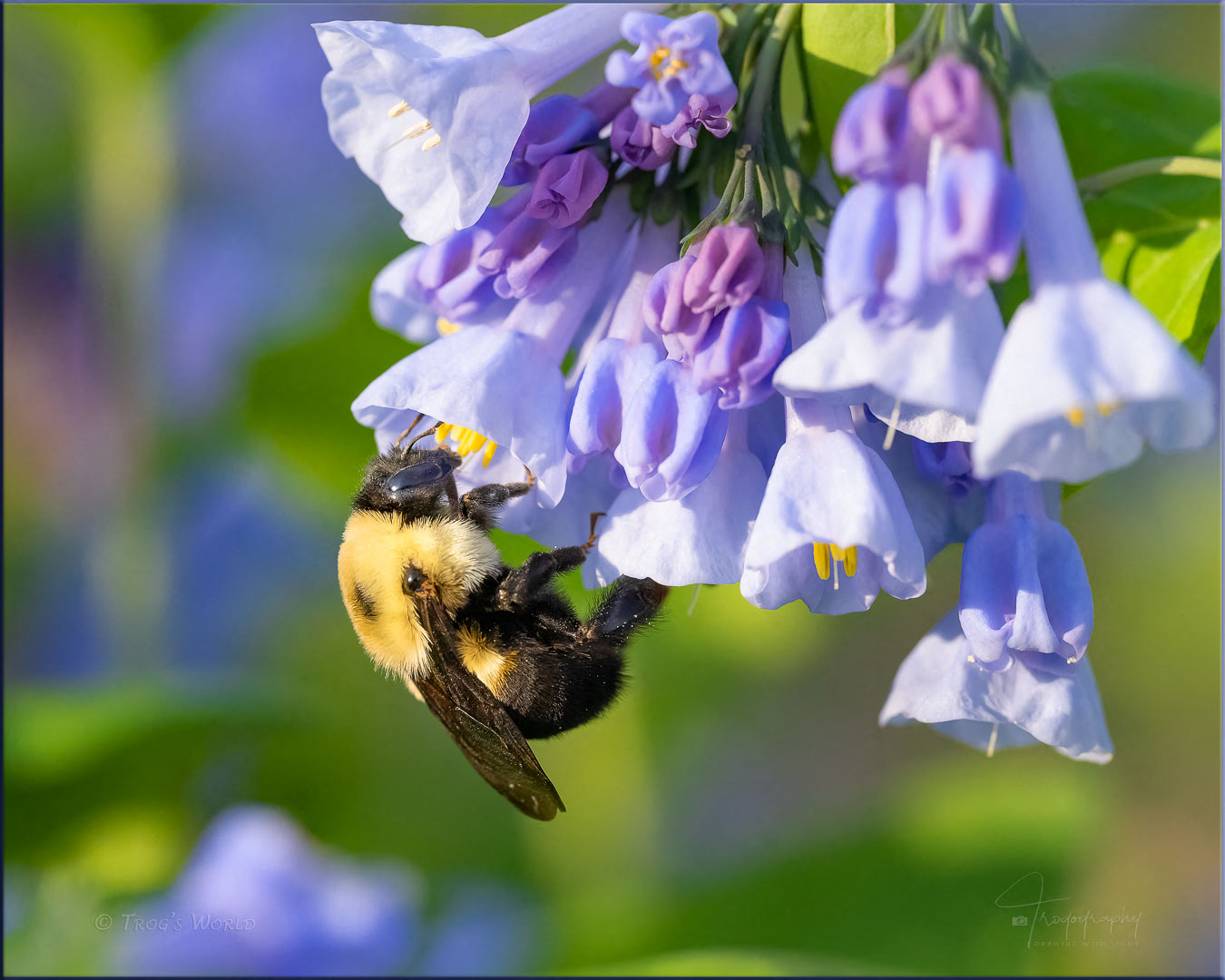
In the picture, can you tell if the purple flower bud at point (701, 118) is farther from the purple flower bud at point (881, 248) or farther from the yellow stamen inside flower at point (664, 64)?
the purple flower bud at point (881, 248)

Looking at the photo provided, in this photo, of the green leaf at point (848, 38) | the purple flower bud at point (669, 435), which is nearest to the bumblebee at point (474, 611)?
the purple flower bud at point (669, 435)

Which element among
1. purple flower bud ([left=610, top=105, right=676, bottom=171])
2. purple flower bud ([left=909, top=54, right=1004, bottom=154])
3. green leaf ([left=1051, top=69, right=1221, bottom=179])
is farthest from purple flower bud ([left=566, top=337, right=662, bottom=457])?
green leaf ([left=1051, top=69, right=1221, bottom=179])

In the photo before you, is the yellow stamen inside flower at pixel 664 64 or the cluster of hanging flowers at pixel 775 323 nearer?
the cluster of hanging flowers at pixel 775 323

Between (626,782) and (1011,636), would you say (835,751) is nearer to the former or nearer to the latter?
(626,782)

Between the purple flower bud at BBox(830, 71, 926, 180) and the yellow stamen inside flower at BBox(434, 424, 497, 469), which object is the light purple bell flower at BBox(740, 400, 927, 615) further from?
the yellow stamen inside flower at BBox(434, 424, 497, 469)

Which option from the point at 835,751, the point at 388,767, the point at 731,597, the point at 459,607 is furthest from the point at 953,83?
the point at 835,751

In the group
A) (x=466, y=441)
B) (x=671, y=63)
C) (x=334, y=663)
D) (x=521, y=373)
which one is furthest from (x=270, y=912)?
(x=671, y=63)
